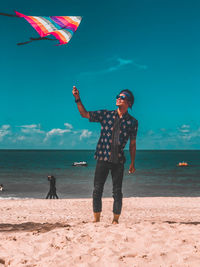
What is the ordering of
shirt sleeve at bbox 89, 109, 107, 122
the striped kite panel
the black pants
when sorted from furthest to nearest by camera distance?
1. shirt sleeve at bbox 89, 109, 107, 122
2. the black pants
3. the striped kite panel

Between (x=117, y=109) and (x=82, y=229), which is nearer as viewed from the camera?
(x=82, y=229)

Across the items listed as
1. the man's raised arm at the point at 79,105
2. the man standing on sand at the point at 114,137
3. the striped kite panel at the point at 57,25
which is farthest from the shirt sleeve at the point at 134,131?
the striped kite panel at the point at 57,25


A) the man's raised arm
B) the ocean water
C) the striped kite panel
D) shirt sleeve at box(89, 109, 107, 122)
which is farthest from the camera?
the ocean water

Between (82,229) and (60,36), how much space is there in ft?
11.7

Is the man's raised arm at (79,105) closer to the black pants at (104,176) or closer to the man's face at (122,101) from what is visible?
the man's face at (122,101)

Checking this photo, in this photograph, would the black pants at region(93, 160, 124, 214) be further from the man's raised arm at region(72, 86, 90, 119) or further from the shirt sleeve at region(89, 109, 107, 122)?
the man's raised arm at region(72, 86, 90, 119)

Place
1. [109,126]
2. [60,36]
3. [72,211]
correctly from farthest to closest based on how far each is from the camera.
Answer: [72,211]
[109,126]
[60,36]

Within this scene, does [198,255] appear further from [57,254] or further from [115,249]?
[57,254]

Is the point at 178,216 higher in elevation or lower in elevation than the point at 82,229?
lower

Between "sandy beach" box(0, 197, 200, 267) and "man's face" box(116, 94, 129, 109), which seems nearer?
"sandy beach" box(0, 197, 200, 267)

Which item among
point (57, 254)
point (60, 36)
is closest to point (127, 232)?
point (57, 254)

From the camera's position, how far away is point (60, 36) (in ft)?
16.1

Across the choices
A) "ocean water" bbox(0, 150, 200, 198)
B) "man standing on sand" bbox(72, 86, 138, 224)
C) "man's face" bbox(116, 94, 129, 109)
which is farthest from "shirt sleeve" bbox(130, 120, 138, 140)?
"ocean water" bbox(0, 150, 200, 198)

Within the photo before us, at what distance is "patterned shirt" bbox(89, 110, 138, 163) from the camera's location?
5.23 m
